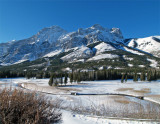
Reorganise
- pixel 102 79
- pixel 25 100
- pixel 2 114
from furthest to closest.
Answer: pixel 102 79 → pixel 25 100 → pixel 2 114

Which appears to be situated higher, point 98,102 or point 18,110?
point 18,110

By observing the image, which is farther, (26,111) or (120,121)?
(120,121)

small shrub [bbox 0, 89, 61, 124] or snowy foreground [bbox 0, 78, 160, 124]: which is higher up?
small shrub [bbox 0, 89, 61, 124]

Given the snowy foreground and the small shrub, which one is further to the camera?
the snowy foreground

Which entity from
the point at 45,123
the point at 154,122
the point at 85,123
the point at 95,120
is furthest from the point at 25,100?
the point at 154,122

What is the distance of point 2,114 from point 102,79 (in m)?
107

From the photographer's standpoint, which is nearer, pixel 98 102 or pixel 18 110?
pixel 18 110

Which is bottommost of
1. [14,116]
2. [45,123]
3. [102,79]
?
[102,79]

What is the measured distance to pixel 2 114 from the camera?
417 cm

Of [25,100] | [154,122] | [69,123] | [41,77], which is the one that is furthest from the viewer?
Result: [41,77]

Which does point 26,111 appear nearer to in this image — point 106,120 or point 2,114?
point 2,114

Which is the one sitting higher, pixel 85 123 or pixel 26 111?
pixel 26 111

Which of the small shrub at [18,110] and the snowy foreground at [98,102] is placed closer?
the small shrub at [18,110]

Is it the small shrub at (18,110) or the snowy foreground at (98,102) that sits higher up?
the small shrub at (18,110)
